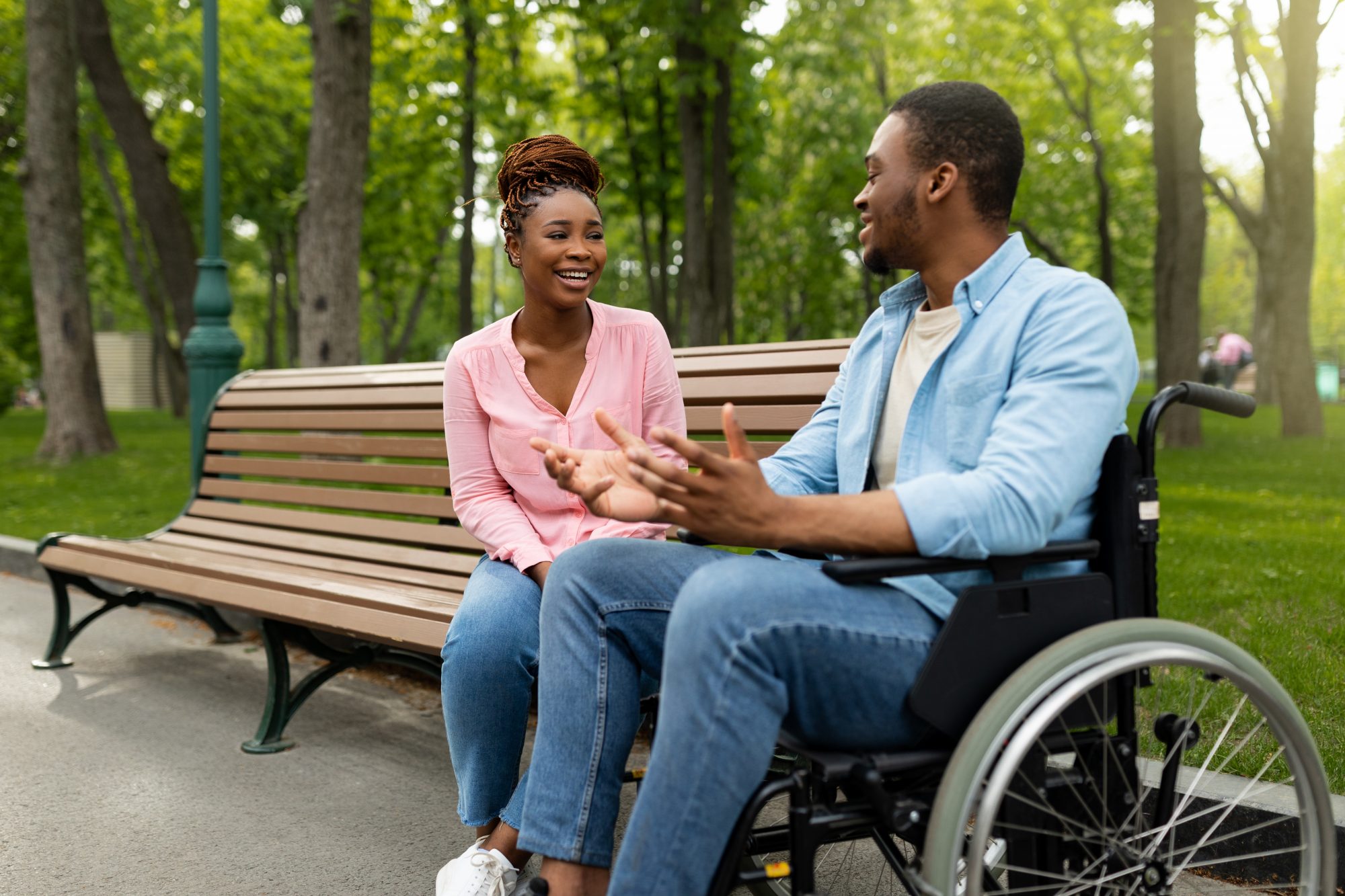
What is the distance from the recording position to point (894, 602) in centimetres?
201

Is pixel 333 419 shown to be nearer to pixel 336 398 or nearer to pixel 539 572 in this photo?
pixel 336 398

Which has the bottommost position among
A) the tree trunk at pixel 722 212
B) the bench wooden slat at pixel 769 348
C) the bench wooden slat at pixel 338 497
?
the bench wooden slat at pixel 338 497

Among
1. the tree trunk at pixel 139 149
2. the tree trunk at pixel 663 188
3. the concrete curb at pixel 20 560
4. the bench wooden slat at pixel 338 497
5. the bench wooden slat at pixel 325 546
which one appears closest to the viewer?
the bench wooden slat at pixel 325 546

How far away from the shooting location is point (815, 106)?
2233 centimetres

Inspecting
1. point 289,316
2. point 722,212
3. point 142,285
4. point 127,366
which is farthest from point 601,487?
point 127,366

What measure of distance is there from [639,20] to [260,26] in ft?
49.5

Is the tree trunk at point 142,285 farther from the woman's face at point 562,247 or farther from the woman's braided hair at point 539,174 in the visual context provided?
the woman's face at point 562,247

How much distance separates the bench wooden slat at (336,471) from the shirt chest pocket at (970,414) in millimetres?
2398

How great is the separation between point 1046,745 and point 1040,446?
493 millimetres

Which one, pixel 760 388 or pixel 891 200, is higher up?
pixel 891 200

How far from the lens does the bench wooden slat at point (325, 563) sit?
3.97 metres

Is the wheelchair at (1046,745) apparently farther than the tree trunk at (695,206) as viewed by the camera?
No

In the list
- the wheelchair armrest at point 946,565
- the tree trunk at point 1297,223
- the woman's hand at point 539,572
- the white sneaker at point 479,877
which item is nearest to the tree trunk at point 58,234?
the woman's hand at point 539,572

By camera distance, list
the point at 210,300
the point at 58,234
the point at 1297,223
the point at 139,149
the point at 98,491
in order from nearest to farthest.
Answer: the point at 210,300 < the point at 98,491 < the point at 58,234 < the point at 139,149 < the point at 1297,223
